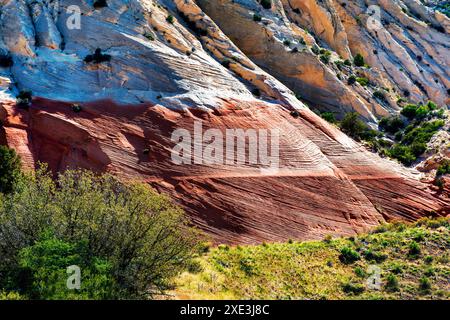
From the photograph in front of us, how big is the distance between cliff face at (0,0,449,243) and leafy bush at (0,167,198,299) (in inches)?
350

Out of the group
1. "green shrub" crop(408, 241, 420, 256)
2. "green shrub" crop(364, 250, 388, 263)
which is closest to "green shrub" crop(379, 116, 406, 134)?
"green shrub" crop(408, 241, 420, 256)

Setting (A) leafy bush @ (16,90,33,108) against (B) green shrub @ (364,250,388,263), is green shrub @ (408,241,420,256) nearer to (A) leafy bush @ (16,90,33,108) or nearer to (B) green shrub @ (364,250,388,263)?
(B) green shrub @ (364,250,388,263)

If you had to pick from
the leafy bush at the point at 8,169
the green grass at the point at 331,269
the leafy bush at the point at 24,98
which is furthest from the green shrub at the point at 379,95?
the leafy bush at the point at 8,169

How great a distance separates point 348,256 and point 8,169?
16968 millimetres

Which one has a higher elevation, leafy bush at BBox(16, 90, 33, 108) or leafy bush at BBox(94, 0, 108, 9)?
leafy bush at BBox(94, 0, 108, 9)

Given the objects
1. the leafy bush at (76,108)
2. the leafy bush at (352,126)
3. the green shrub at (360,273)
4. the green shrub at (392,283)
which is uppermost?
the green shrub at (392,283)

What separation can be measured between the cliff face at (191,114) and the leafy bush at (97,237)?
29.1ft

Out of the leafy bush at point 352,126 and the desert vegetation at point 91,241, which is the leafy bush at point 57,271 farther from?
the leafy bush at point 352,126

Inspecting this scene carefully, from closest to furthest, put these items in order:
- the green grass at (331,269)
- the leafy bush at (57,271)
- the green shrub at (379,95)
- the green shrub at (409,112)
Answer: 1. the leafy bush at (57,271)
2. the green grass at (331,269)
3. the green shrub at (409,112)
4. the green shrub at (379,95)

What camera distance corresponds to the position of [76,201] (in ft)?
70.0

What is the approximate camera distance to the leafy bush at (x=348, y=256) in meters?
28.2

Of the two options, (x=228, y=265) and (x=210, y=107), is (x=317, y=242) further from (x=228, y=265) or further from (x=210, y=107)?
(x=210, y=107)

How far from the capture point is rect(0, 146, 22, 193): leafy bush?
26422mm
